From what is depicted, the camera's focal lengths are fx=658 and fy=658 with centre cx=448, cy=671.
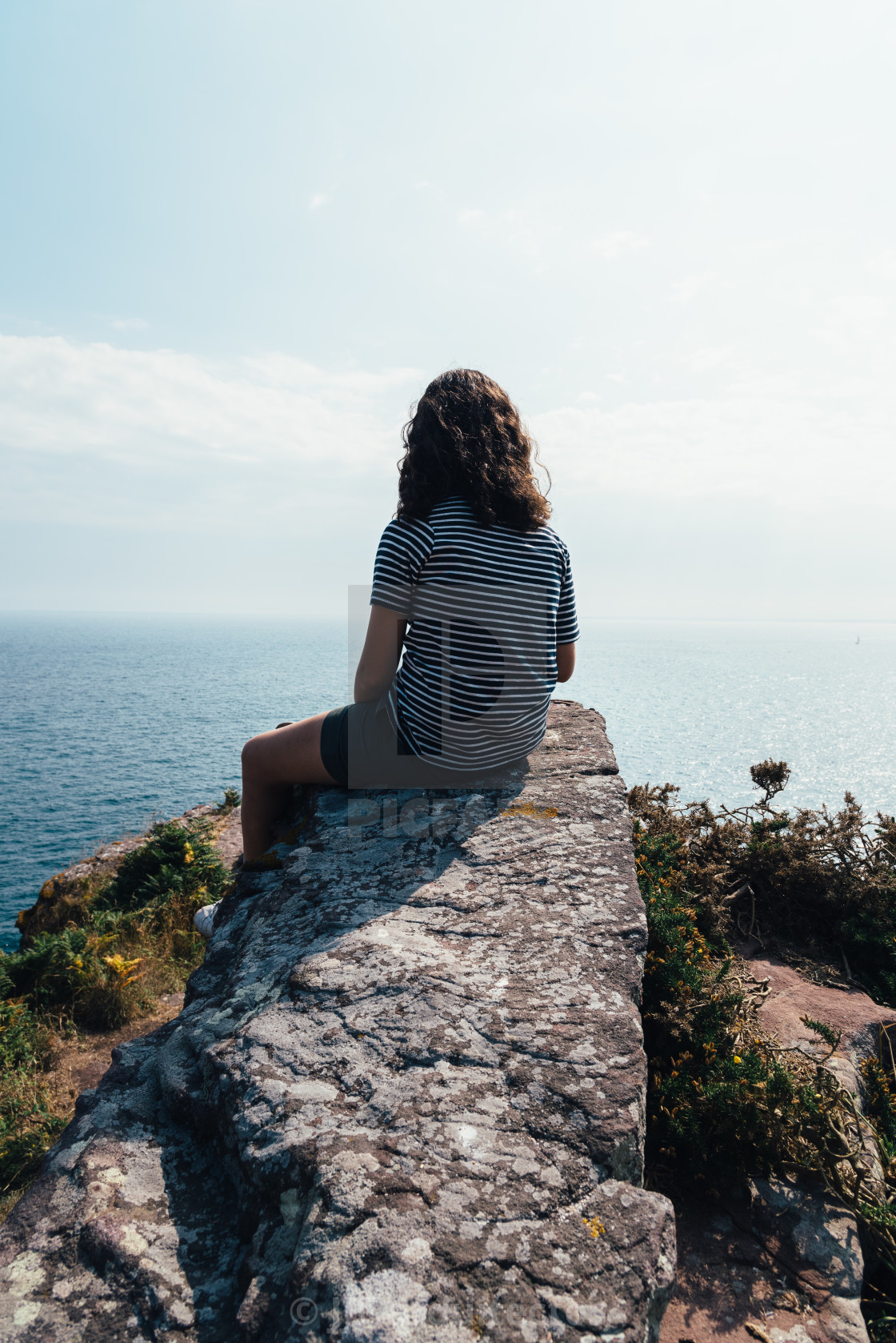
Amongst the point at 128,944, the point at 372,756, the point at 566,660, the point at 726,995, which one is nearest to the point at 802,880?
the point at 726,995

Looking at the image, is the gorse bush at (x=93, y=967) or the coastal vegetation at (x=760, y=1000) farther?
the gorse bush at (x=93, y=967)

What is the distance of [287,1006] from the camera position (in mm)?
2389

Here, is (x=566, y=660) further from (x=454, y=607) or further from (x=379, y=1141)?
(x=379, y=1141)

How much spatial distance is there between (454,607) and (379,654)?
0.47 metres

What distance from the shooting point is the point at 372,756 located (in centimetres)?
369

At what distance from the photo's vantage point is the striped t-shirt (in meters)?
3.30

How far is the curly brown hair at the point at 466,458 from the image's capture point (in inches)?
132

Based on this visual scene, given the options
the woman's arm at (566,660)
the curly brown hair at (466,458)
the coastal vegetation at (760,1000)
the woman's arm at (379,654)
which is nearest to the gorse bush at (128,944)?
the woman's arm at (379,654)

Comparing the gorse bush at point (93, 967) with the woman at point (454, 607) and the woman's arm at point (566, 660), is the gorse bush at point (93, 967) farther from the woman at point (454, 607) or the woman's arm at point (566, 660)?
the woman's arm at point (566, 660)

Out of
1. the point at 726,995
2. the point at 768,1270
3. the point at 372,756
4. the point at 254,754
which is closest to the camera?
the point at 768,1270

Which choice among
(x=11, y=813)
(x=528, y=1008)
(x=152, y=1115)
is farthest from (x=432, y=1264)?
(x=11, y=813)

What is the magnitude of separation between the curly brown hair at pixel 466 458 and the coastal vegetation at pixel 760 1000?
7.54ft

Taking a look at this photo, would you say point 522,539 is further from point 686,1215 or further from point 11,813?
point 11,813

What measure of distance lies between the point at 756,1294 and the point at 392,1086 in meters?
1.47
